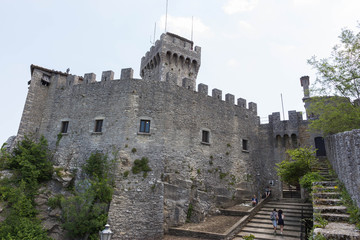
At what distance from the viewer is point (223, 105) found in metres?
20.5

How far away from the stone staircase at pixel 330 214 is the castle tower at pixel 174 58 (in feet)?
49.7

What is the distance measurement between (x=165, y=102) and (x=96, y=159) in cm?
617

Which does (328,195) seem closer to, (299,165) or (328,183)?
(328,183)

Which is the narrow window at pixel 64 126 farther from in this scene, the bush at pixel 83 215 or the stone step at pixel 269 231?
the stone step at pixel 269 231

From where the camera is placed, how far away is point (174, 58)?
24.4 metres

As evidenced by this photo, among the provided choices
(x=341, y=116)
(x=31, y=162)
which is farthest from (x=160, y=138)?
(x=341, y=116)

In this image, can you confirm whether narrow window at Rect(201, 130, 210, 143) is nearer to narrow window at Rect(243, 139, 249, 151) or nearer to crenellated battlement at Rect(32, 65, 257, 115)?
crenellated battlement at Rect(32, 65, 257, 115)

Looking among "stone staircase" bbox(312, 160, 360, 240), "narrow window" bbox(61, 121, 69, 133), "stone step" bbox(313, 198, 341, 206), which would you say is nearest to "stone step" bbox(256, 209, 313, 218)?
"stone staircase" bbox(312, 160, 360, 240)

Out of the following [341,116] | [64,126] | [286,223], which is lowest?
[286,223]

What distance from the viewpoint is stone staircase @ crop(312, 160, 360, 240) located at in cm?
628

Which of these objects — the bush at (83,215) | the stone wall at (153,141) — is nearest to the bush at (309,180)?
the stone wall at (153,141)

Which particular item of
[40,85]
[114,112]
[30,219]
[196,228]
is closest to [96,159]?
[114,112]

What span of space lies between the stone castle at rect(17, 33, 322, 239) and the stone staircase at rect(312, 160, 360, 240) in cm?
749

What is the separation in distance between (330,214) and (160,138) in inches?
424
